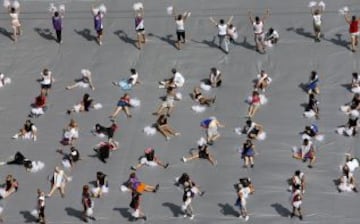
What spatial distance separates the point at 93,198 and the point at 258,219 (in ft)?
19.4

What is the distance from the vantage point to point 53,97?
36812mm

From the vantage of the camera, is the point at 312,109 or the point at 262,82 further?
the point at 262,82

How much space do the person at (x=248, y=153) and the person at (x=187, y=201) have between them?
9.08 feet

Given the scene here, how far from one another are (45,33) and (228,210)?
14447 mm

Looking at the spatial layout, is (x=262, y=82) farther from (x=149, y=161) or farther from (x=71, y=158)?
(x=71, y=158)

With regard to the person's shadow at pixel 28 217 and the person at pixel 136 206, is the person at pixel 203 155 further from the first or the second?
the person's shadow at pixel 28 217

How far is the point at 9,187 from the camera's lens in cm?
3203

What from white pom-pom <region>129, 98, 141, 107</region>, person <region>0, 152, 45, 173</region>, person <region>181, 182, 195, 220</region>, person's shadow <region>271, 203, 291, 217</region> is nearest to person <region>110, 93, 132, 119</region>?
white pom-pom <region>129, 98, 141, 107</region>

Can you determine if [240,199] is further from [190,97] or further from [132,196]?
[190,97]

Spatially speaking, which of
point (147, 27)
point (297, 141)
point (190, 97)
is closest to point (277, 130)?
point (297, 141)

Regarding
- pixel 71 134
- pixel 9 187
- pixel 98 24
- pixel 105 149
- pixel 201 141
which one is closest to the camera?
pixel 9 187

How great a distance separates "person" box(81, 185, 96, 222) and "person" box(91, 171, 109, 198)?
2.59 feet

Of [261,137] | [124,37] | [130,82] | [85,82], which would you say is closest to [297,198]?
[261,137]

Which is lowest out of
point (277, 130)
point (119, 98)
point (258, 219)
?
point (258, 219)
